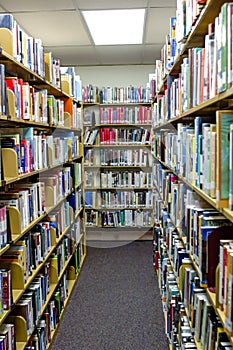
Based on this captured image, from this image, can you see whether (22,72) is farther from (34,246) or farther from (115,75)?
(115,75)

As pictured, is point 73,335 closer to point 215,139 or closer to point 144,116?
point 215,139

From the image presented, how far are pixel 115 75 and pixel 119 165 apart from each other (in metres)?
1.42

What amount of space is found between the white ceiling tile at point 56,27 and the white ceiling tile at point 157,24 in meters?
0.69

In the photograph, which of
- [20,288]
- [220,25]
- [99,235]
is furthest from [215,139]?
[99,235]

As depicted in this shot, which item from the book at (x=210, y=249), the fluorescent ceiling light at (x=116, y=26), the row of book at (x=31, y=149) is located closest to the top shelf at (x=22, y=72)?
the row of book at (x=31, y=149)

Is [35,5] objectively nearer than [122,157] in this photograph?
Yes

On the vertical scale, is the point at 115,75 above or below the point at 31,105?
above

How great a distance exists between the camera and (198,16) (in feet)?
5.29

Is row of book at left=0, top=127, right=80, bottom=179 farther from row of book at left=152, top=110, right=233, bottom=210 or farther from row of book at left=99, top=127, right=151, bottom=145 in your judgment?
row of book at left=99, top=127, right=151, bottom=145

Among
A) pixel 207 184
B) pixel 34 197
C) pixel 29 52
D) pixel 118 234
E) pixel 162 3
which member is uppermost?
pixel 162 3

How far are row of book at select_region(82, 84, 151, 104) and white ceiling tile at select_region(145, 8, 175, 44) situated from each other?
1.14m

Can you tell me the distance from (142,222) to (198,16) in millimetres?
4345

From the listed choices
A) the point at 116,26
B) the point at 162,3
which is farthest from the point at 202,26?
the point at 116,26

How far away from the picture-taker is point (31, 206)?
2.55m
